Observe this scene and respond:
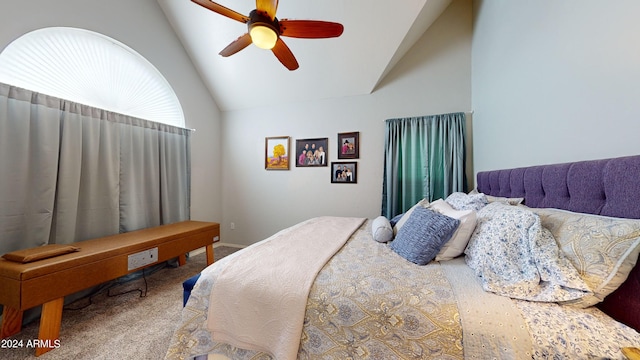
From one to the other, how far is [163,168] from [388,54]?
324 centimetres

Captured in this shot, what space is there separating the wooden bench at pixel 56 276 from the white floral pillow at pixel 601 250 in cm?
276

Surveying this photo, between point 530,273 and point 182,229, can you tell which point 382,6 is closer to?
point 530,273

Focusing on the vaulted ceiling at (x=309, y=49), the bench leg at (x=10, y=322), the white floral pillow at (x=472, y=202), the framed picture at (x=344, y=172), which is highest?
the vaulted ceiling at (x=309, y=49)

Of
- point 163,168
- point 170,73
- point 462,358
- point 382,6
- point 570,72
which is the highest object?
point 382,6

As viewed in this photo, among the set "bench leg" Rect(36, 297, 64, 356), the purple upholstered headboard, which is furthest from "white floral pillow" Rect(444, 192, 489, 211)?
"bench leg" Rect(36, 297, 64, 356)

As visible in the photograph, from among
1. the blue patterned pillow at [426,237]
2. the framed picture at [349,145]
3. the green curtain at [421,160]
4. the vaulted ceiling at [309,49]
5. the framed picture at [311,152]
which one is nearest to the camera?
the blue patterned pillow at [426,237]

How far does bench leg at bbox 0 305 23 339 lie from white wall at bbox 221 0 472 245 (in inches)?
92.7

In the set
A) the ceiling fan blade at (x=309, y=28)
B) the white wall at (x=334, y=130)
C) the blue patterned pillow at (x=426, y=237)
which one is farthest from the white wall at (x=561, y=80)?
the ceiling fan blade at (x=309, y=28)

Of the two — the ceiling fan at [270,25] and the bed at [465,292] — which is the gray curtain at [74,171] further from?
the bed at [465,292]

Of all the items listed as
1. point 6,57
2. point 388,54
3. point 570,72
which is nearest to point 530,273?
point 570,72

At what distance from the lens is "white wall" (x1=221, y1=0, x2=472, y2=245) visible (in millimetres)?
2787

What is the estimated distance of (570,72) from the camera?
3.88 ft

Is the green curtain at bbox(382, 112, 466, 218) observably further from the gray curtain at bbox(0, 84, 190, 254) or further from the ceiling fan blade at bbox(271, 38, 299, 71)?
the gray curtain at bbox(0, 84, 190, 254)

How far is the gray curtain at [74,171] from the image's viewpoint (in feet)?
5.54
